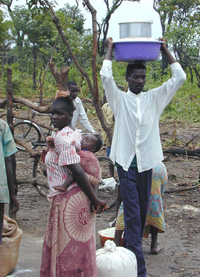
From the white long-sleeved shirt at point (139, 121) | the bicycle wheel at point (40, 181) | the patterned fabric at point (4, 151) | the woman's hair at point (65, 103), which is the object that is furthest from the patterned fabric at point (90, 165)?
the bicycle wheel at point (40, 181)

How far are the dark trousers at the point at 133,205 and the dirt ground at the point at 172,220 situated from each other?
1.39 feet

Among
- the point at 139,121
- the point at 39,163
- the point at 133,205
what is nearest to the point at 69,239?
the point at 133,205

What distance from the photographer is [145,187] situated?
3320 mm

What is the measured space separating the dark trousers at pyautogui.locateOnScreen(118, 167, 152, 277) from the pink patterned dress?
536 mm

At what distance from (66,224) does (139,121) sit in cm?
101

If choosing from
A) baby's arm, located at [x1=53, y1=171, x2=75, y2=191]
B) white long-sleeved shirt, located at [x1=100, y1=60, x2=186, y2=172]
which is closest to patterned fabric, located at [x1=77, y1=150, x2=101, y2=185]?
baby's arm, located at [x1=53, y1=171, x2=75, y2=191]

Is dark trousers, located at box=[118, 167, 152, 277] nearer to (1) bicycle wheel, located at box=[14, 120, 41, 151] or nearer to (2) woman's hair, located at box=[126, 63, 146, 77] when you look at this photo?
(2) woman's hair, located at box=[126, 63, 146, 77]

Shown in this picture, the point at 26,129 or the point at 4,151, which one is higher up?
the point at 4,151

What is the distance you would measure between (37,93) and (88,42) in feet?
13.5

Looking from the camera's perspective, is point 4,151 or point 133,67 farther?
point 133,67

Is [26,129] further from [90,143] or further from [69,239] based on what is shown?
[69,239]

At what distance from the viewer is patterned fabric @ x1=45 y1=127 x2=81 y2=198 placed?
2.67 meters

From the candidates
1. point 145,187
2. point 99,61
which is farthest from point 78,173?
point 99,61

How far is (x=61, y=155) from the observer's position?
Result: 8.80ft
